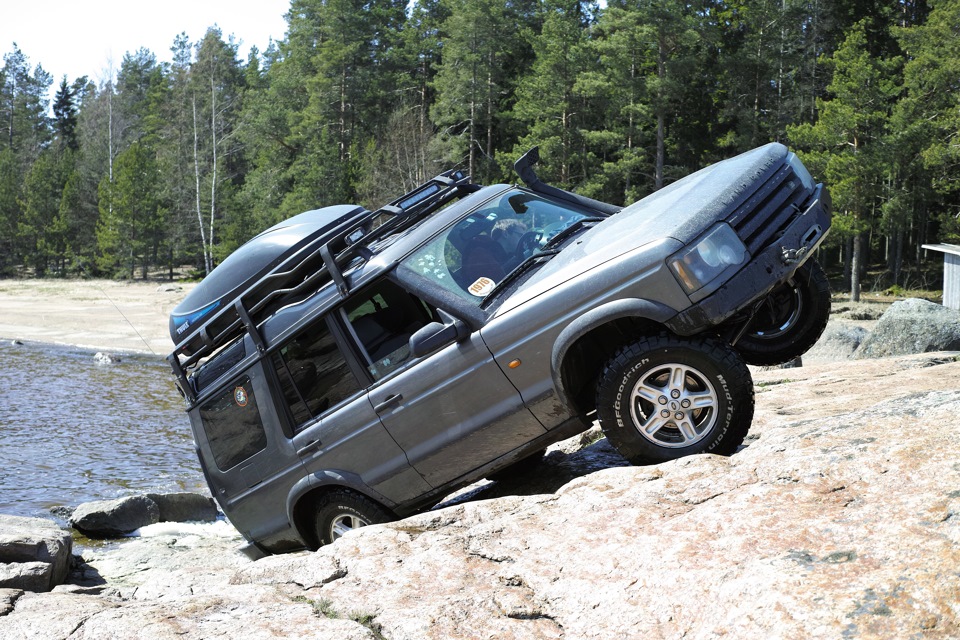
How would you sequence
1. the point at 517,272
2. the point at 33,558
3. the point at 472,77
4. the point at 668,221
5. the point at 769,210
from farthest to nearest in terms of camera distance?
the point at 472,77, the point at 33,558, the point at 517,272, the point at 769,210, the point at 668,221

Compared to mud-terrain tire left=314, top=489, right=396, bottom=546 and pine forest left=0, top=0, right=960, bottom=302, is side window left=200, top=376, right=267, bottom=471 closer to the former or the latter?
mud-terrain tire left=314, top=489, right=396, bottom=546

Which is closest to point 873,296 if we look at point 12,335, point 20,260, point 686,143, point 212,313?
point 686,143

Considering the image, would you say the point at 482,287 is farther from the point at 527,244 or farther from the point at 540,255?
the point at 527,244

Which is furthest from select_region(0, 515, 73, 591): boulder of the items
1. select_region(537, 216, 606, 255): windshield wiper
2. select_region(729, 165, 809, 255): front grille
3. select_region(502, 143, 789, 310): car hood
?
select_region(729, 165, 809, 255): front grille

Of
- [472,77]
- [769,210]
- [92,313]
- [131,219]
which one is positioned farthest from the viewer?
[131,219]

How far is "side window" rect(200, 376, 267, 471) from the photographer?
627cm

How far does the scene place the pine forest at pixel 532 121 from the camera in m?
38.2

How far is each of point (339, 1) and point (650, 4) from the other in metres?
24.7

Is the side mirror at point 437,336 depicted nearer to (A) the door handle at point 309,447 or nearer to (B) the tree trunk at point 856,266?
(A) the door handle at point 309,447

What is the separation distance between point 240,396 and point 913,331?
9339 mm

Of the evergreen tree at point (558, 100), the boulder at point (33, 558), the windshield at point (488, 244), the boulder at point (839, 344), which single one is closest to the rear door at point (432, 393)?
the windshield at point (488, 244)

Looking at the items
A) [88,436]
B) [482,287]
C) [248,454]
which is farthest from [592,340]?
[88,436]

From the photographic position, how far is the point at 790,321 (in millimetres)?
6246

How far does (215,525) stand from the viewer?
10836mm
